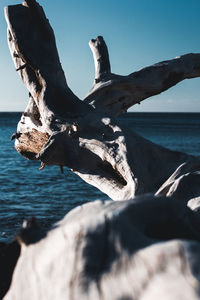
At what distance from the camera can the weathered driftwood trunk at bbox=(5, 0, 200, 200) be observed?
3.92 m

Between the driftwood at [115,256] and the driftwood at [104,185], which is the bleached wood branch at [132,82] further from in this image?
the driftwood at [115,256]

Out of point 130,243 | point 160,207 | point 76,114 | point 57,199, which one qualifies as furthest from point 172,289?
point 57,199

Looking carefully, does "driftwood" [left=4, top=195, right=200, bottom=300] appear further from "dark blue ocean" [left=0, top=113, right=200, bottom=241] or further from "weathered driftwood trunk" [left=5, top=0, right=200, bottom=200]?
"dark blue ocean" [left=0, top=113, right=200, bottom=241]

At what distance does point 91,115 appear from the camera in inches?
178

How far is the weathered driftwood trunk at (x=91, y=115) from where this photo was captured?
3.92 m

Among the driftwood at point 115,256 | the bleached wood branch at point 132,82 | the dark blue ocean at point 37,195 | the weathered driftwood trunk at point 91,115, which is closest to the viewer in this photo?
the driftwood at point 115,256

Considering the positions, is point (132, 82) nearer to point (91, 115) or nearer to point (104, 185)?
point (91, 115)

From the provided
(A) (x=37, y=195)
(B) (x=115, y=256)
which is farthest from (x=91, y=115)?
(A) (x=37, y=195)

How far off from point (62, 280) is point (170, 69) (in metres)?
5.24

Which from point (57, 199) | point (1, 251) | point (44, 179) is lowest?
point (44, 179)

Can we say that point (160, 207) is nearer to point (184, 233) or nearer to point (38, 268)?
point (184, 233)

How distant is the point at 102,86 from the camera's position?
5.66 m

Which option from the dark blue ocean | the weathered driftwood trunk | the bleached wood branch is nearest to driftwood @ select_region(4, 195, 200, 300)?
the weathered driftwood trunk

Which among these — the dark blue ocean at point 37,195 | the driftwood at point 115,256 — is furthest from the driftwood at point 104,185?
the dark blue ocean at point 37,195
